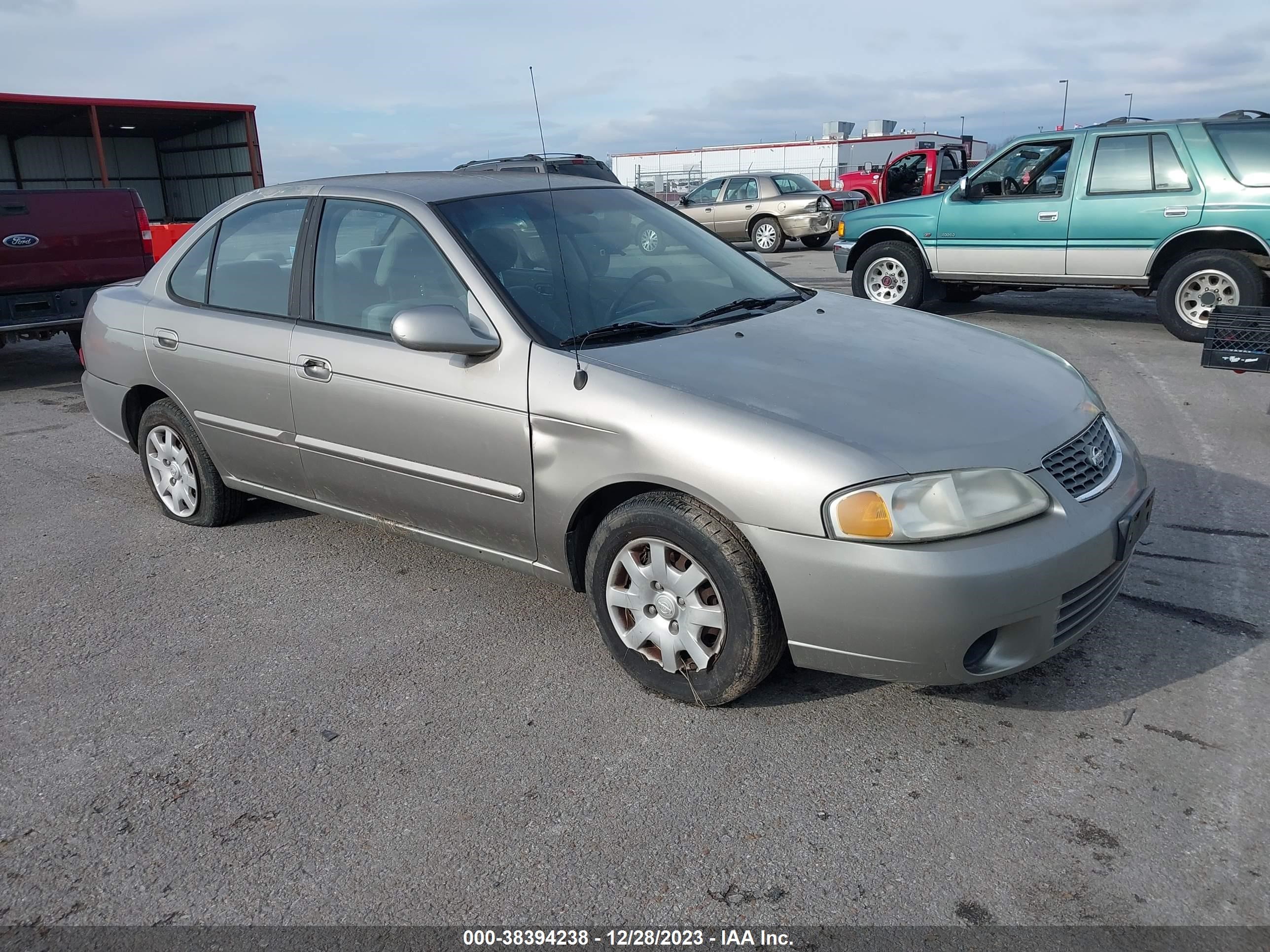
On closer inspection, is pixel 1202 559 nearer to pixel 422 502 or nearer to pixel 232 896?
pixel 422 502

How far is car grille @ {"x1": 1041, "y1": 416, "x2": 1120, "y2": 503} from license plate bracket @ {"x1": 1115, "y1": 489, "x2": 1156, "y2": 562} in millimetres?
109

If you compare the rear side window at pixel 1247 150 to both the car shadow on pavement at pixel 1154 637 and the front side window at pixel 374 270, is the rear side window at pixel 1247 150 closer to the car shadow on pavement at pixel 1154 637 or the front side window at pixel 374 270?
the car shadow on pavement at pixel 1154 637

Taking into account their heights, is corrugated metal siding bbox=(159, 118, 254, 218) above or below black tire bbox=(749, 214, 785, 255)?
above

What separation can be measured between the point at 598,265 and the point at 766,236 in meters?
17.1

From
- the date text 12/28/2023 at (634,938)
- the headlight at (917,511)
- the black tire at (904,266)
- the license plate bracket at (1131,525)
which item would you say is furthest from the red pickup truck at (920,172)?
the date text 12/28/2023 at (634,938)

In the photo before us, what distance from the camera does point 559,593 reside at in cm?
408

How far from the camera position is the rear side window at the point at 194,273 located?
15.3 ft

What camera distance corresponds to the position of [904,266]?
10.4 m

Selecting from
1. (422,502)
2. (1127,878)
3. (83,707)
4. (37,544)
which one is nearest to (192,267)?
A: (37,544)

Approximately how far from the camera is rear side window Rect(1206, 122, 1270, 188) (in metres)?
8.31

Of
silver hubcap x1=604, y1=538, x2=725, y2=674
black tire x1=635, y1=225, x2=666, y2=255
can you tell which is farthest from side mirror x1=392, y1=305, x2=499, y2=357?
black tire x1=635, y1=225, x2=666, y2=255

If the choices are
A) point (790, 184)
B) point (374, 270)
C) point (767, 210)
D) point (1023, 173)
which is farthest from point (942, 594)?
point (790, 184)

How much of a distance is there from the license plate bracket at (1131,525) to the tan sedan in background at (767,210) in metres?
16.4

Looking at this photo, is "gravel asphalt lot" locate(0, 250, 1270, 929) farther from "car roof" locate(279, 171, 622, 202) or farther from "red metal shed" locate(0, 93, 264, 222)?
"red metal shed" locate(0, 93, 264, 222)
